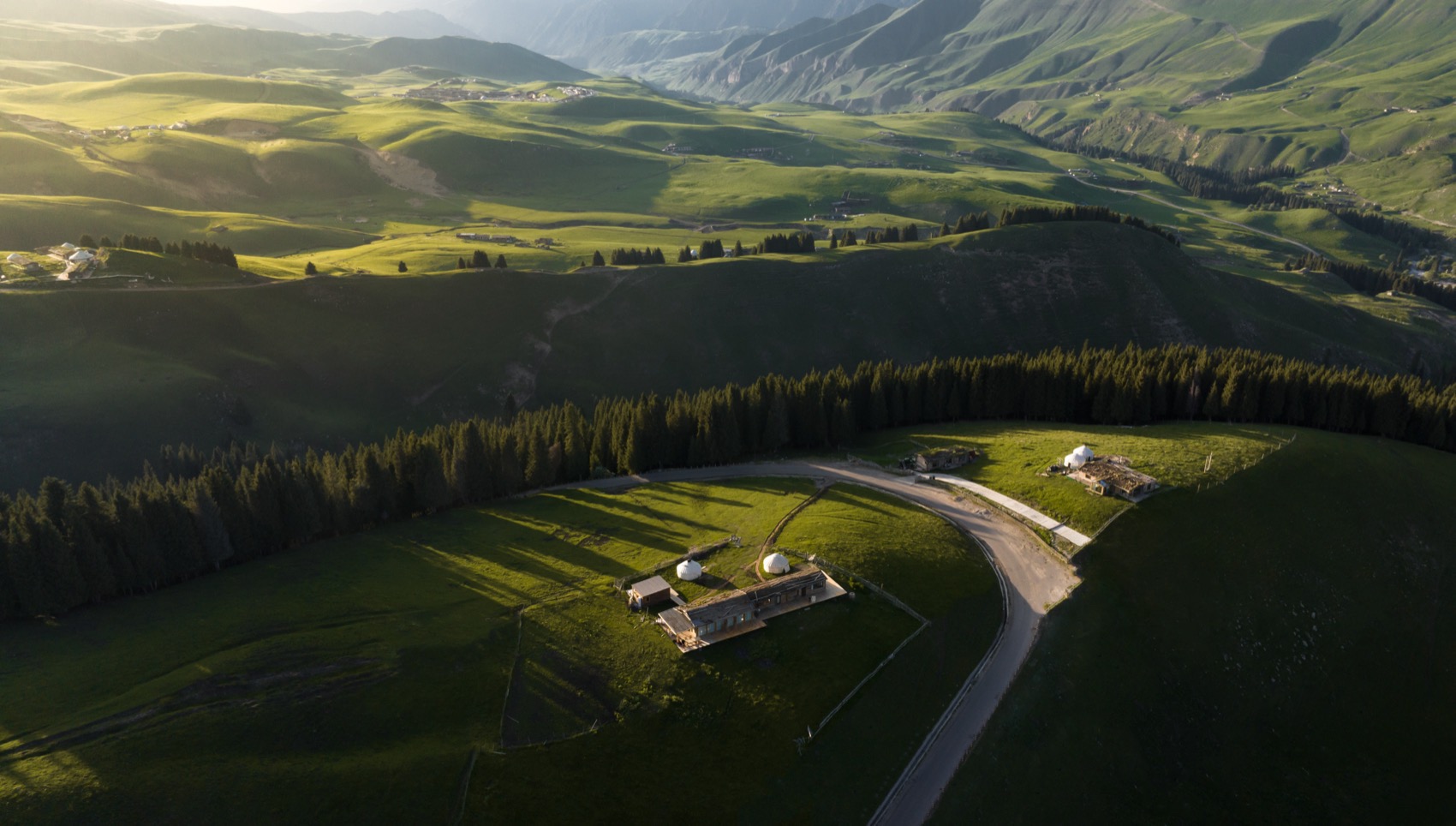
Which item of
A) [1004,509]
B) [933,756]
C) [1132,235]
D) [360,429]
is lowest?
[360,429]

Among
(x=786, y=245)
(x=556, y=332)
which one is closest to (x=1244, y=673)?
(x=556, y=332)

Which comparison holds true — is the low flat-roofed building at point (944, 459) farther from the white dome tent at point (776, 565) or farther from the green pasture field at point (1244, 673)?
the white dome tent at point (776, 565)

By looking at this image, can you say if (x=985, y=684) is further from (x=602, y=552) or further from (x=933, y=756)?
(x=602, y=552)

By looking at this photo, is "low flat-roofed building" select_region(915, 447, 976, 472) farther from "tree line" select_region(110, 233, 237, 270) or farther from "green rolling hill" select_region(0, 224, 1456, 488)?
"tree line" select_region(110, 233, 237, 270)

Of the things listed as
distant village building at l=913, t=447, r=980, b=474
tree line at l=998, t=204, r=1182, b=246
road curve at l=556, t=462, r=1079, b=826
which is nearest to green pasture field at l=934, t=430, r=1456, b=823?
road curve at l=556, t=462, r=1079, b=826

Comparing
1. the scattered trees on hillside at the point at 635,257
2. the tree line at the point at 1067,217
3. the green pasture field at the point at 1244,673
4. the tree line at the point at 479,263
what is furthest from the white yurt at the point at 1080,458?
the tree line at the point at 1067,217

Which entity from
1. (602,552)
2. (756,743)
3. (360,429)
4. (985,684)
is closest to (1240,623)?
(985,684)

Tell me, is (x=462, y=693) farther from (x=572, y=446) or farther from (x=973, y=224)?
(x=973, y=224)
